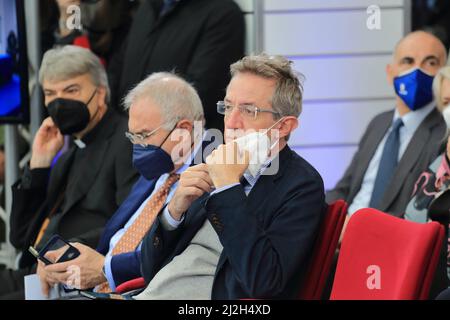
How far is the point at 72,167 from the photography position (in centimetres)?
456

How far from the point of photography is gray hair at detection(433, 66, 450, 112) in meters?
4.39

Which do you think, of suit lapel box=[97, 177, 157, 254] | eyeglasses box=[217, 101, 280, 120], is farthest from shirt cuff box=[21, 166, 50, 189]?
eyeglasses box=[217, 101, 280, 120]

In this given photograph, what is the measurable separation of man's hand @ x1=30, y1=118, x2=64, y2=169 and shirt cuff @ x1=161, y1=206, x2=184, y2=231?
4.92 ft

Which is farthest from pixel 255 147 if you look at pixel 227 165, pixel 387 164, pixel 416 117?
pixel 416 117

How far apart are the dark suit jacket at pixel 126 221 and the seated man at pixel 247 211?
0.25 meters

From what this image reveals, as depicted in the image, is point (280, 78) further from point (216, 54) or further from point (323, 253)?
point (216, 54)

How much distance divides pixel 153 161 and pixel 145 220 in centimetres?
26

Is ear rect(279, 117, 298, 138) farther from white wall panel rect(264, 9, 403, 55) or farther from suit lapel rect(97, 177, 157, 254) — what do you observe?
white wall panel rect(264, 9, 403, 55)

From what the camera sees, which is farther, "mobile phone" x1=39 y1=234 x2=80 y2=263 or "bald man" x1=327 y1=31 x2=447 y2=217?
"bald man" x1=327 y1=31 x2=447 y2=217

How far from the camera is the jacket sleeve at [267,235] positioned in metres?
2.95
